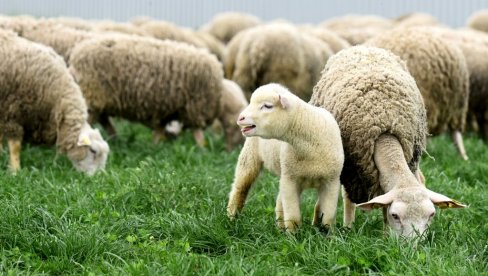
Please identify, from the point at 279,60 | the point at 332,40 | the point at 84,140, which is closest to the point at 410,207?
the point at 84,140

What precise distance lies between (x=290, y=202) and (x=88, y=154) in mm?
3475

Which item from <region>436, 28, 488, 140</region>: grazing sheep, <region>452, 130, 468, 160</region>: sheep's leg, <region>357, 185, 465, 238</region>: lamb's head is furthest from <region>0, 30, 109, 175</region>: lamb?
<region>436, 28, 488, 140</region>: grazing sheep

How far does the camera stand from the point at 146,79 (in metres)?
9.44

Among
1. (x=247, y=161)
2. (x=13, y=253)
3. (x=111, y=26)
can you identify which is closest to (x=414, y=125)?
(x=247, y=161)

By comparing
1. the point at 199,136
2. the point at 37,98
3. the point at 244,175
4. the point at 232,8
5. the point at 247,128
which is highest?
the point at 247,128

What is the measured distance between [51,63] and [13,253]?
12.2 ft

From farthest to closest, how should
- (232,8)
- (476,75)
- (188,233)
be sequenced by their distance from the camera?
1. (232,8)
2. (476,75)
3. (188,233)

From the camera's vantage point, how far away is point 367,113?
17.6ft

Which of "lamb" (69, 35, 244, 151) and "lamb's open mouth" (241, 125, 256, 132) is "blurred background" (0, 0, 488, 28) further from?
"lamb's open mouth" (241, 125, 256, 132)

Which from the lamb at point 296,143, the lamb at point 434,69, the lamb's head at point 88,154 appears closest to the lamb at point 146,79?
the lamb's head at point 88,154

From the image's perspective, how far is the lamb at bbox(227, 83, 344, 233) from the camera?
188 inches

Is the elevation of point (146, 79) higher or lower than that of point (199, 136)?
higher

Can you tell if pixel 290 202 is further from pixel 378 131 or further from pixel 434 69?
pixel 434 69

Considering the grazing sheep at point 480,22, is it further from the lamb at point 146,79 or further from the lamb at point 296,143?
the lamb at point 296,143
